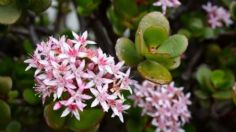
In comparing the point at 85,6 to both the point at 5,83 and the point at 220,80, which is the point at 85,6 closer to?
the point at 5,83

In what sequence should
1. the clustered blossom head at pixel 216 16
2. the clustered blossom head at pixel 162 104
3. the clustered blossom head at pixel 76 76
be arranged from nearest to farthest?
the clustered blossom head at pixel 76 76 → the clustered blossom head at pixel 162 104 → the clustered blossom head at pixel 216 16

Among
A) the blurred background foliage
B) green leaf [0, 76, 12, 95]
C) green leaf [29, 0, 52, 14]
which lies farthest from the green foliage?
green leaf [0, 76, 12, 95]

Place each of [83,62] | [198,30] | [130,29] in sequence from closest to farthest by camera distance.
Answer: [83,62]
[130,29]
[198,30]

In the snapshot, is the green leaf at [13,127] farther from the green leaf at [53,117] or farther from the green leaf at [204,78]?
the green leaf at [204,78]

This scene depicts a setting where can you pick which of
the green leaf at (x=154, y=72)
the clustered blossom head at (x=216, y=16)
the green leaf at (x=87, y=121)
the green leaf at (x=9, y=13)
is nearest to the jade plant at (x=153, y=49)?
the green leaf at (x=154, y=72)

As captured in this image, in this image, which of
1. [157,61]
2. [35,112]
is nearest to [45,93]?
[157,61]

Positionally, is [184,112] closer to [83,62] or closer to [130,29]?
[130,29]
